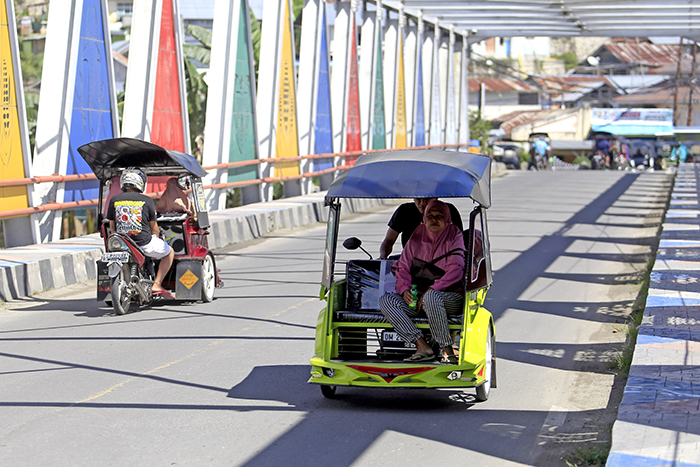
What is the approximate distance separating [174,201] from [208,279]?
3.69 feet

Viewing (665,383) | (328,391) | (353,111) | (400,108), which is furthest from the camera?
(400,108)

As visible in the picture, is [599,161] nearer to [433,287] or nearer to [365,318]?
[433,287]

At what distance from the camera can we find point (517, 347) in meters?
8.62

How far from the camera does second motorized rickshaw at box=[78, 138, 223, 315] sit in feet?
33.2

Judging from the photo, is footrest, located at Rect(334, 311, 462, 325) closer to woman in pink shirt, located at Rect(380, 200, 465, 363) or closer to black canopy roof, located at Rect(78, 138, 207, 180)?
woman in pink shirt, located at Rect(380, 200, 465, 363)

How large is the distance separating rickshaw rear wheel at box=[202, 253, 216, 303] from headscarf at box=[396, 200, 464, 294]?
4565 millimetres

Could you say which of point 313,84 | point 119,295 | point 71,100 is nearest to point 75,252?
point 119,295

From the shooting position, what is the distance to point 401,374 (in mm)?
6227

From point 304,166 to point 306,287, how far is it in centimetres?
1466

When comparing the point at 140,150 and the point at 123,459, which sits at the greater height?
the point at 140,150

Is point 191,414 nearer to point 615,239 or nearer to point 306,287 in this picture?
point 306,287

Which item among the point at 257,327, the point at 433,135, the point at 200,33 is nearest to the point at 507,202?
the point at 200,33

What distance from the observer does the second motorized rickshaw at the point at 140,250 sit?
10109mm

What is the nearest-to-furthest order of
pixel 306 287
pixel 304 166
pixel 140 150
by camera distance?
pixel 140 150
pixel 306 287
pixel 304 166
